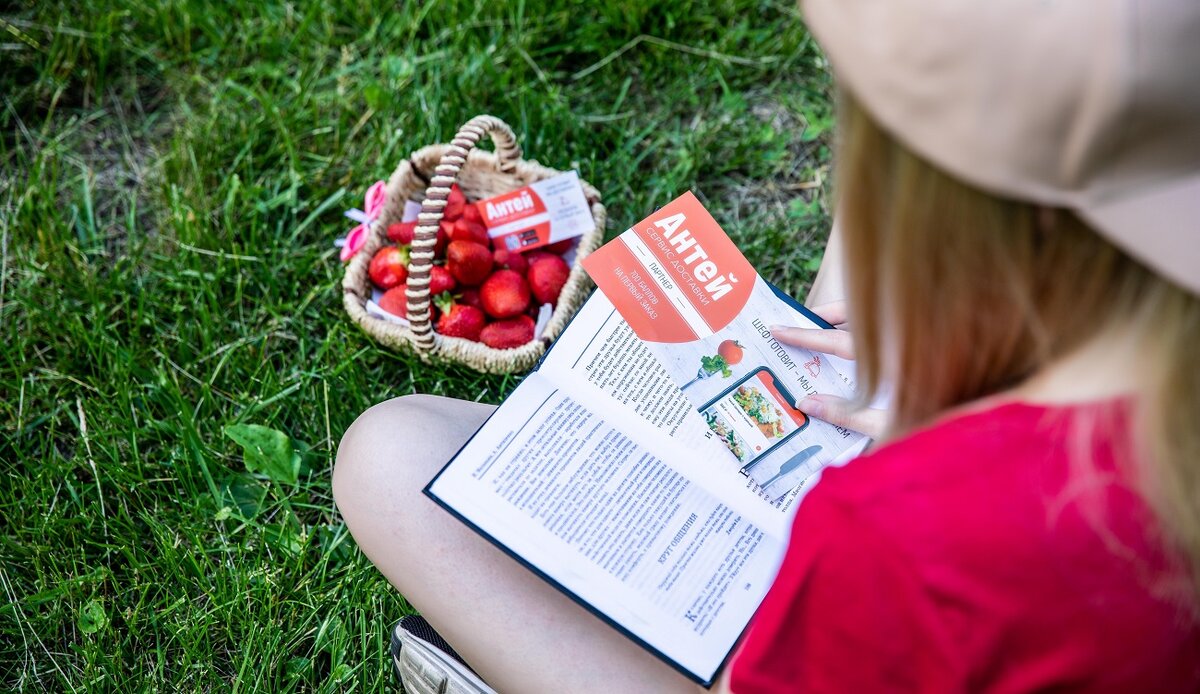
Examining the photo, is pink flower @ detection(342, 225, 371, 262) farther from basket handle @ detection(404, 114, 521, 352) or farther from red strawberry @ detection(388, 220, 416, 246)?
basket handle @ detection(404, 114, 521, 352)

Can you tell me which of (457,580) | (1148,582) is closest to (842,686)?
(1148,582)

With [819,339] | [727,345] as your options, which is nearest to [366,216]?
[727,345]

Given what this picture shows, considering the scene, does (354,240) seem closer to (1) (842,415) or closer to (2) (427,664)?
(2) (427,664)

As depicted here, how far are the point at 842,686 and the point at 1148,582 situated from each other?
0.78 feet

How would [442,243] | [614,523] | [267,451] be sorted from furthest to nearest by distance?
[442,243]
[267,451]
[614,523]

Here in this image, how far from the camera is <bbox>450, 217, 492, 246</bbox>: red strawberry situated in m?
1.68

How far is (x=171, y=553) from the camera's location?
150 centimetres

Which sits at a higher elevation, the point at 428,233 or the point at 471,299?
the point at 428,233

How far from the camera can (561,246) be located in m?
1.78

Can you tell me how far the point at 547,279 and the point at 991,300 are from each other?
1064mm

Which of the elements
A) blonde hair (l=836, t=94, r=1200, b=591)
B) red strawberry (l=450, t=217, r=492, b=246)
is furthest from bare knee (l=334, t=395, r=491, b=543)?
blonde hair (l=836, t=94, r=1200, b=591)

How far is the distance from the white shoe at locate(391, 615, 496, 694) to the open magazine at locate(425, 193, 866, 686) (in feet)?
0.83

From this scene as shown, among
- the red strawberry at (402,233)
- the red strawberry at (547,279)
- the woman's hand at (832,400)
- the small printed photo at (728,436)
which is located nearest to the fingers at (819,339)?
the woman's hand at (832,400)

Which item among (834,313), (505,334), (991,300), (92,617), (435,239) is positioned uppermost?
(991,300)
